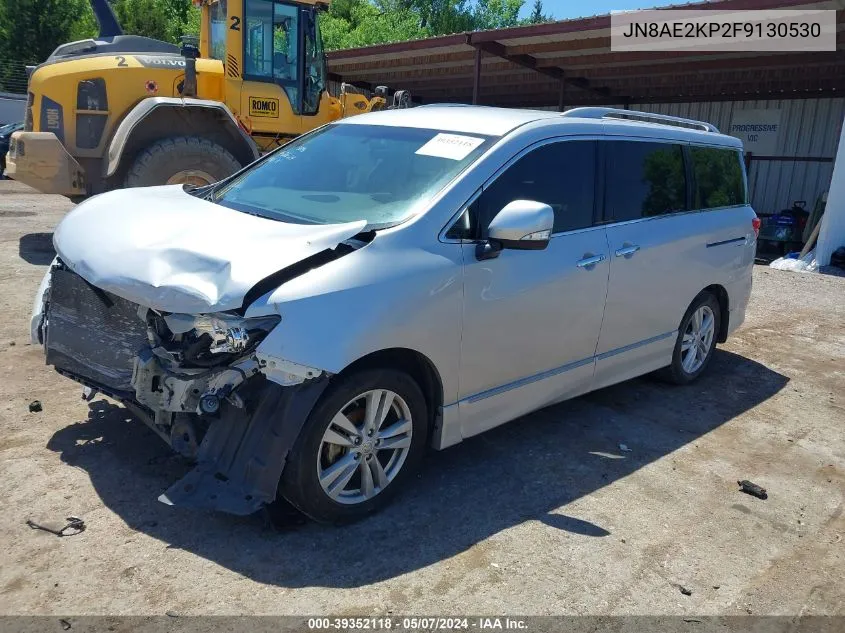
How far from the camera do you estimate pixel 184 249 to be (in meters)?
3.26

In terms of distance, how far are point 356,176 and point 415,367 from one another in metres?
1.21

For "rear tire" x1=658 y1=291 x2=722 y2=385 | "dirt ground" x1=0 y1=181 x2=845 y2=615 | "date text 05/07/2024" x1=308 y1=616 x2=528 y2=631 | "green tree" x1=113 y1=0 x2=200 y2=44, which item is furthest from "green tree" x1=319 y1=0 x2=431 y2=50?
"date text 05/07/2024" x1=308 y1=616 x2=528 y2=631

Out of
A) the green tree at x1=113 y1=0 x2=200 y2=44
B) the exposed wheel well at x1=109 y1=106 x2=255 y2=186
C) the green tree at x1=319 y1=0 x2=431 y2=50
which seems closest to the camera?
the exposed wheel well at x1=109 y1=106 x2=255 y2=186

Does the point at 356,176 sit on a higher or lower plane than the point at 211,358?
higher

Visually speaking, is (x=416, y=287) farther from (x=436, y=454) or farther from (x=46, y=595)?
(x=46, y=595)

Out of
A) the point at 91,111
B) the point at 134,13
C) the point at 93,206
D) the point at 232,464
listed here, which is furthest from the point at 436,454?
the point at 134,13

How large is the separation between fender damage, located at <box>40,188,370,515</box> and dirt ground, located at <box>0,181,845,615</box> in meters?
0.35

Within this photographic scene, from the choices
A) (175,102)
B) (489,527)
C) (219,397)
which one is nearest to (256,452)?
(219,397)

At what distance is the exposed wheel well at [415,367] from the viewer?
3.26m

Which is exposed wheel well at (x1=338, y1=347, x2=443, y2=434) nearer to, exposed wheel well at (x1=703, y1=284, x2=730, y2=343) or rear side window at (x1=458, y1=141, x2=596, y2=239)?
rear side window at (x1=458, y1=141, x2=596, y2=239)

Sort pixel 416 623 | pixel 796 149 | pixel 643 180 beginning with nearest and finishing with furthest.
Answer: pixel 416 623, pixel 643 180, pixel 796 149

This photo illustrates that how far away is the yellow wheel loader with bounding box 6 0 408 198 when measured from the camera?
855cm

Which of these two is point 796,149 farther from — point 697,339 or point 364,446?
point 364,446

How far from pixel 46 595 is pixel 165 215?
6.26ft
